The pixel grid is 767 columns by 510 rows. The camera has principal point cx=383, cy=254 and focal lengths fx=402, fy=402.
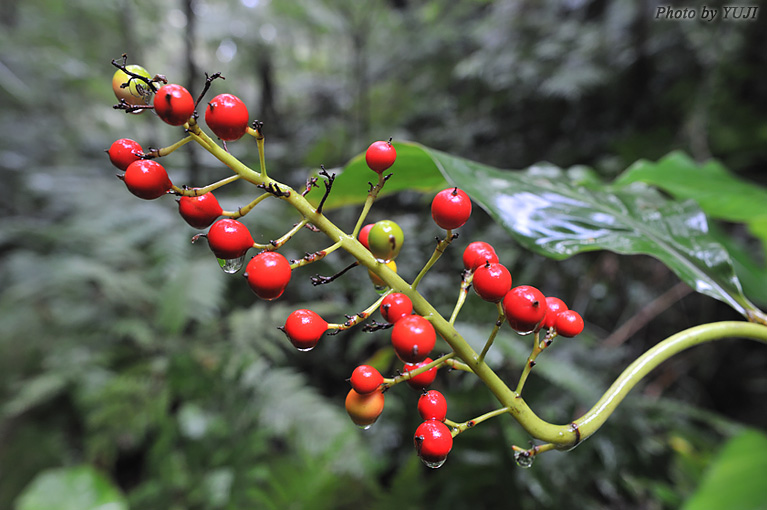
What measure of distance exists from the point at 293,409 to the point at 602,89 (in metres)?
2.98

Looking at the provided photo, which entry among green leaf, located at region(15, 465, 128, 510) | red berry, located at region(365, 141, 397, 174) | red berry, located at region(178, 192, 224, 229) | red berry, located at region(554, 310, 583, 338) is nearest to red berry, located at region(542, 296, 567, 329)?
red berry, located at region(554, 310, 583, 338)

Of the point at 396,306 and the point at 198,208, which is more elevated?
the point at 198,208

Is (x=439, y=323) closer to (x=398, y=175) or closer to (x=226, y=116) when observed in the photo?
(x=226, y=116)

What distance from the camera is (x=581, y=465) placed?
1.31m

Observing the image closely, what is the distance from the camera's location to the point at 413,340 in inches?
13.2

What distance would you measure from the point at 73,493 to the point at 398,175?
184 cm

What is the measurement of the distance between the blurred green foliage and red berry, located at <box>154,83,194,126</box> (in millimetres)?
1028

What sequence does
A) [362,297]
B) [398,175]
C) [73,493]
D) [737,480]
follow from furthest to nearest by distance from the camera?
[362,297], [73,493], [737,480], [398,175]

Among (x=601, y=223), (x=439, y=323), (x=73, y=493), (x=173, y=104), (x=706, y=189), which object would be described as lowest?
(x=73, y=493)

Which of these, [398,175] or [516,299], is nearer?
[516,299]

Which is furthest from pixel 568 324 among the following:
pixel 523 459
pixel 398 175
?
pixel 398 175

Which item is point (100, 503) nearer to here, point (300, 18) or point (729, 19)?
point (300, 18)

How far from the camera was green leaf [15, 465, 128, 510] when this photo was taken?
155 cm

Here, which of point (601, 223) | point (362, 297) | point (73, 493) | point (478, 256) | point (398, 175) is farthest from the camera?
point (362, 297)
